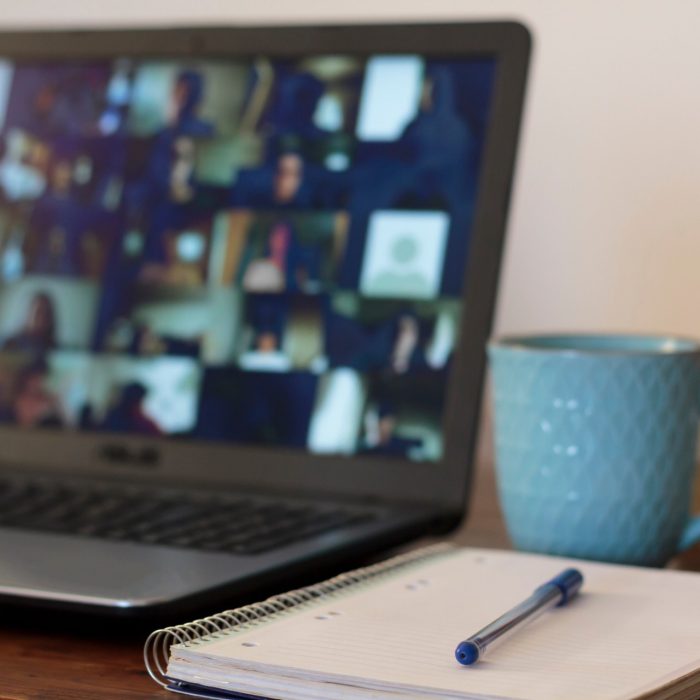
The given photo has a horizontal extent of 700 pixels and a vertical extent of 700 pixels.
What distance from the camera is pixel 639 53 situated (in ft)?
2.77

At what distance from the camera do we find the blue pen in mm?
359

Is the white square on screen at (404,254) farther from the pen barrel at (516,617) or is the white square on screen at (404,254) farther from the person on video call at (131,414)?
the pen barrel at (516,617)

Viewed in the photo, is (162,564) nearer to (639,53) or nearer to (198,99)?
(198,99)

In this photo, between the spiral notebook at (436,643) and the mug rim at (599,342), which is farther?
the mug rim at (599,342)

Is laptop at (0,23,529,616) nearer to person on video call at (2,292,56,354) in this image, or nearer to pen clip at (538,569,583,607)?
person on video call at (2,292,56,354)

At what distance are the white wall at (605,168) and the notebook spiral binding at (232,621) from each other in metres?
0.43

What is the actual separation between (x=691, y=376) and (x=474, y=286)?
15cm

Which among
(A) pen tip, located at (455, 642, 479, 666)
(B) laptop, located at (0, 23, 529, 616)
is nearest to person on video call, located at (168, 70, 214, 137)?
(B) laptop, located at (0, 23, 529, 616)

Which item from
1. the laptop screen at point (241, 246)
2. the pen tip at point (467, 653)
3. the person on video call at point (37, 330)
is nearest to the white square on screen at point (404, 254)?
the laptop screen at point (241, 246)

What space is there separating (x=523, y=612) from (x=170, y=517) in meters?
0.22

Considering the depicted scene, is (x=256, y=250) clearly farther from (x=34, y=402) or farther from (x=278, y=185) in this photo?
(x=34, y=402)

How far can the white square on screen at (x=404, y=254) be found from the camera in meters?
0.68

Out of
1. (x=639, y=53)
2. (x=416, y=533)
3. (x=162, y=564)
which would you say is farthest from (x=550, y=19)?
(x=162, y=564)

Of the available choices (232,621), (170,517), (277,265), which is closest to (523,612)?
(232,621)
